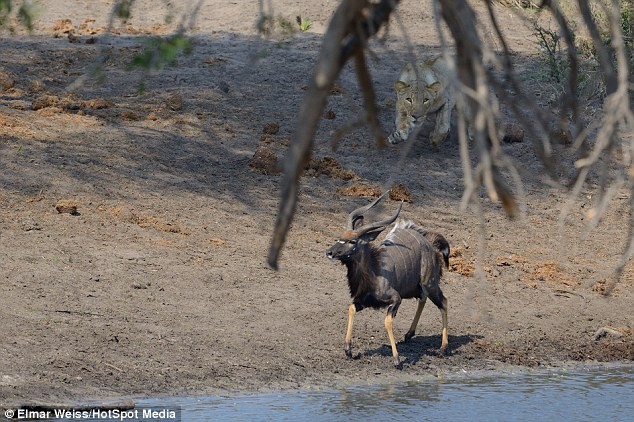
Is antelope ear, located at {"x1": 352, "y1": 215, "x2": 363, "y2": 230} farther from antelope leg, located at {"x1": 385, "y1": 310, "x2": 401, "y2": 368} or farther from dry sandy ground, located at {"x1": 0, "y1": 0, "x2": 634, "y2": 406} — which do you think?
dry sandy ground, located at {"x1": 0, "y1": 0, "x2": 634, "y2": 406}

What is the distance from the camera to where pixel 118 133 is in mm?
13336

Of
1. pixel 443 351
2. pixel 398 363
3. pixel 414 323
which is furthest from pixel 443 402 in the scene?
pixel 414 323

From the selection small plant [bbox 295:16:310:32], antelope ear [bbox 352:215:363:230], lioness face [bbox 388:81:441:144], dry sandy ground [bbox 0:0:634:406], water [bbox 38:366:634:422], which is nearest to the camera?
water [bbox 38:366:634:422]

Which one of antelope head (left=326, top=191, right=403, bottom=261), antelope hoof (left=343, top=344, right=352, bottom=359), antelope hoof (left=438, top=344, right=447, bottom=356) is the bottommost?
antelope hoof (left=438, top=344, right=447, bottom=356)

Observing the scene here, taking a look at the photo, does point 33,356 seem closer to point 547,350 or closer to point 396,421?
point 396,421

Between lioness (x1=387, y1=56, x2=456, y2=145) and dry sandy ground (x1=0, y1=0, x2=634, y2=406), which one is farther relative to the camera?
lioness (x1=387, y1=56, x2=456, y2=145)

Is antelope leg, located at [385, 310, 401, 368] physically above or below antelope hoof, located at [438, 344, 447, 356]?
above

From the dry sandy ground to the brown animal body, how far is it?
362mm

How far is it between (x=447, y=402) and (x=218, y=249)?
3.36 m

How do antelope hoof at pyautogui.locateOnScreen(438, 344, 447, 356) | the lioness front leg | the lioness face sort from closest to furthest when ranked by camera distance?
antelope hoof at pyautogui.locateOnScreen(438, 344, 447, 356), the lioness face, the lioness front leg

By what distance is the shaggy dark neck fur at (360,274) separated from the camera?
29.6ft

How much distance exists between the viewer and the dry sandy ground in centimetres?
867

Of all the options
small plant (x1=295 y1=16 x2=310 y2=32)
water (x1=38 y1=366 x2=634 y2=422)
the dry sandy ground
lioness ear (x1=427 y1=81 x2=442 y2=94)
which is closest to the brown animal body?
the dry sandy ground

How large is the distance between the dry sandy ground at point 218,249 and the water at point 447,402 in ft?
0.84
